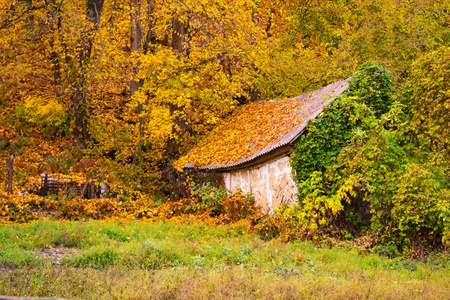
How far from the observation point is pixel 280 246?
9.68 metres

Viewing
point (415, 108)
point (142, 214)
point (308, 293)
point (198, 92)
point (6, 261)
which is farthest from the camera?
point (198, 92)

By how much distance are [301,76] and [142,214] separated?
11.0 metres

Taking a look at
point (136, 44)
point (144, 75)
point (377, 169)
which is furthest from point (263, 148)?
point (136, 44)

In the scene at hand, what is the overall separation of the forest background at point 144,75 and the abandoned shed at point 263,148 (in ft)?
5.16

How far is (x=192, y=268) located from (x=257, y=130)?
27.1ft

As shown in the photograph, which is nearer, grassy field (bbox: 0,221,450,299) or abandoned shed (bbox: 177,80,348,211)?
grassy field (bbox: 0,221,450,299)

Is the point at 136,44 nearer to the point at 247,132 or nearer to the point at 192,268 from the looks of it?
the point at 247,132

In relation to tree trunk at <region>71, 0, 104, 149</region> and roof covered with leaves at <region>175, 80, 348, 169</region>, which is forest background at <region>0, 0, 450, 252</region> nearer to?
tree trunk at <region>71, 0, 104, 149</region>

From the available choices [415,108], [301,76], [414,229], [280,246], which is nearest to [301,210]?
[280,246]

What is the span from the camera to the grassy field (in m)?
5.91

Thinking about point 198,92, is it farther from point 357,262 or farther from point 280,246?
point 357,262

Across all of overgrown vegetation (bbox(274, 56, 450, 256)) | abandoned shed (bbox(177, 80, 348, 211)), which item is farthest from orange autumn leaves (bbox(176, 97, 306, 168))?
overgrown vegetation (bbox(274, 56, 450, 256))

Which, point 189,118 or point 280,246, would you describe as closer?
point 280,246

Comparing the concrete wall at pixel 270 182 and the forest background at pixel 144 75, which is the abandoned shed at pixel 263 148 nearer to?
the concrete wall at pixel 270 182
